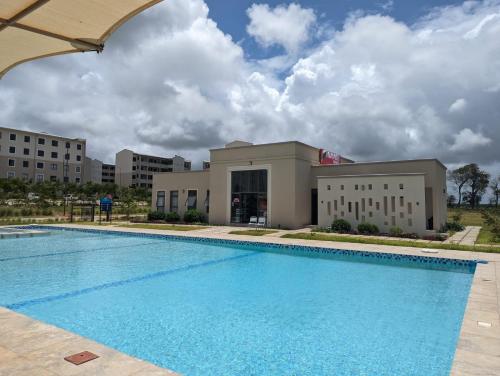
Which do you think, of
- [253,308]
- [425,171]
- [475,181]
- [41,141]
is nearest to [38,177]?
[41,141]

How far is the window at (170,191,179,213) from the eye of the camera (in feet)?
93.4

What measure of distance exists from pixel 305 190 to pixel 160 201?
12958 millimetres

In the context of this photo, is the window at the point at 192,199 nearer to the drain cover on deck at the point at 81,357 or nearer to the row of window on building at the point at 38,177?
the drain cover on deck at the point at 81,357

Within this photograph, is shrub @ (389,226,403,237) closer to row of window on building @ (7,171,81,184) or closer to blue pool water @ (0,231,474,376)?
blue pool water @ (0,231,474,376)

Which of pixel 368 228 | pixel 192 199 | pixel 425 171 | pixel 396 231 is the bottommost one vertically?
pixel 396 231

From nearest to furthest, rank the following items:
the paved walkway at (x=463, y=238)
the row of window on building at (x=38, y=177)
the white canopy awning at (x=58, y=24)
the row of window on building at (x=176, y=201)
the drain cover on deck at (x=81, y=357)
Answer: the white canopy awning at (x=58, y=24), the drain cover on deck at (x=81, y=357), the paved walkway at (x=463, y=238), the row of window on building at (x=176, y=201), the row of window on building at (x=38, y=177)

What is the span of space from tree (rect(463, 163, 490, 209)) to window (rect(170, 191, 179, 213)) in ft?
205

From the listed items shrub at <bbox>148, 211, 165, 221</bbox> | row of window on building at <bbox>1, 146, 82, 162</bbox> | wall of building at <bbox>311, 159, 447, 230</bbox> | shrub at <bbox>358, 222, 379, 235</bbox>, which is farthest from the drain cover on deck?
row of window on building at <bbox>1, 146, 82, 162</bbox>

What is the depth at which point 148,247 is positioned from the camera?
1605 cm

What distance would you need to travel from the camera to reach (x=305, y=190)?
23.3m

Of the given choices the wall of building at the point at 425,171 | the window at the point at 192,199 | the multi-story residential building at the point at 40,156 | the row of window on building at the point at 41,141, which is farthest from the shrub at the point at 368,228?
the row of window on building at the point at 41,141

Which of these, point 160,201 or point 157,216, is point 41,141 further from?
point 157,216

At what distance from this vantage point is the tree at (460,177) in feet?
226

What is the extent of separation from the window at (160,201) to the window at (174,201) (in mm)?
882
